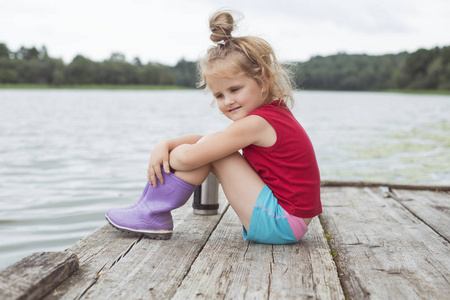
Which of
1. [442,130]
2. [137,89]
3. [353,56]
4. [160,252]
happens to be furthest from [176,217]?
[137,89]

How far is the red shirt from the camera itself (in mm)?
2191

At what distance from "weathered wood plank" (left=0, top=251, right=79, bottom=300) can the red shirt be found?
955 mm

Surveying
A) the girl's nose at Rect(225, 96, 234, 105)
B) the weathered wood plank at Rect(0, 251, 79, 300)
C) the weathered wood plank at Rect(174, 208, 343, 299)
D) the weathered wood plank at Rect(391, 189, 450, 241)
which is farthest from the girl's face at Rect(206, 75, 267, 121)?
the weathered wood plank at Rect(391, 189, 450, 241)

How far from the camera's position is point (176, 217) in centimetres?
291

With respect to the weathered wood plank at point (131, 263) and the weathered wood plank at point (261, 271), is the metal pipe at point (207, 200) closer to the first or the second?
the weathered wood plank at point (131, 263)

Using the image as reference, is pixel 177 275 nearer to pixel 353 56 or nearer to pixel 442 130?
pixel 442 130

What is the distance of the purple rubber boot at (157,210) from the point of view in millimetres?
2232

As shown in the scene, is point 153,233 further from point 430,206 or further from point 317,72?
point 317,72

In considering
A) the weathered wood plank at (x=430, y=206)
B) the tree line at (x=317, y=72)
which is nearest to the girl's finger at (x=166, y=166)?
the weathered wood plank at (x=430, y=206)

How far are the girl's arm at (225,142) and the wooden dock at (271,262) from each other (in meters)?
0.42

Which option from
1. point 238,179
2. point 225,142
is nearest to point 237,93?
point 225,142

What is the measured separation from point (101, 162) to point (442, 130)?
10.3m

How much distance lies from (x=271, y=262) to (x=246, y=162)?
0.51m

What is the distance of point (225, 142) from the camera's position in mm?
2121
